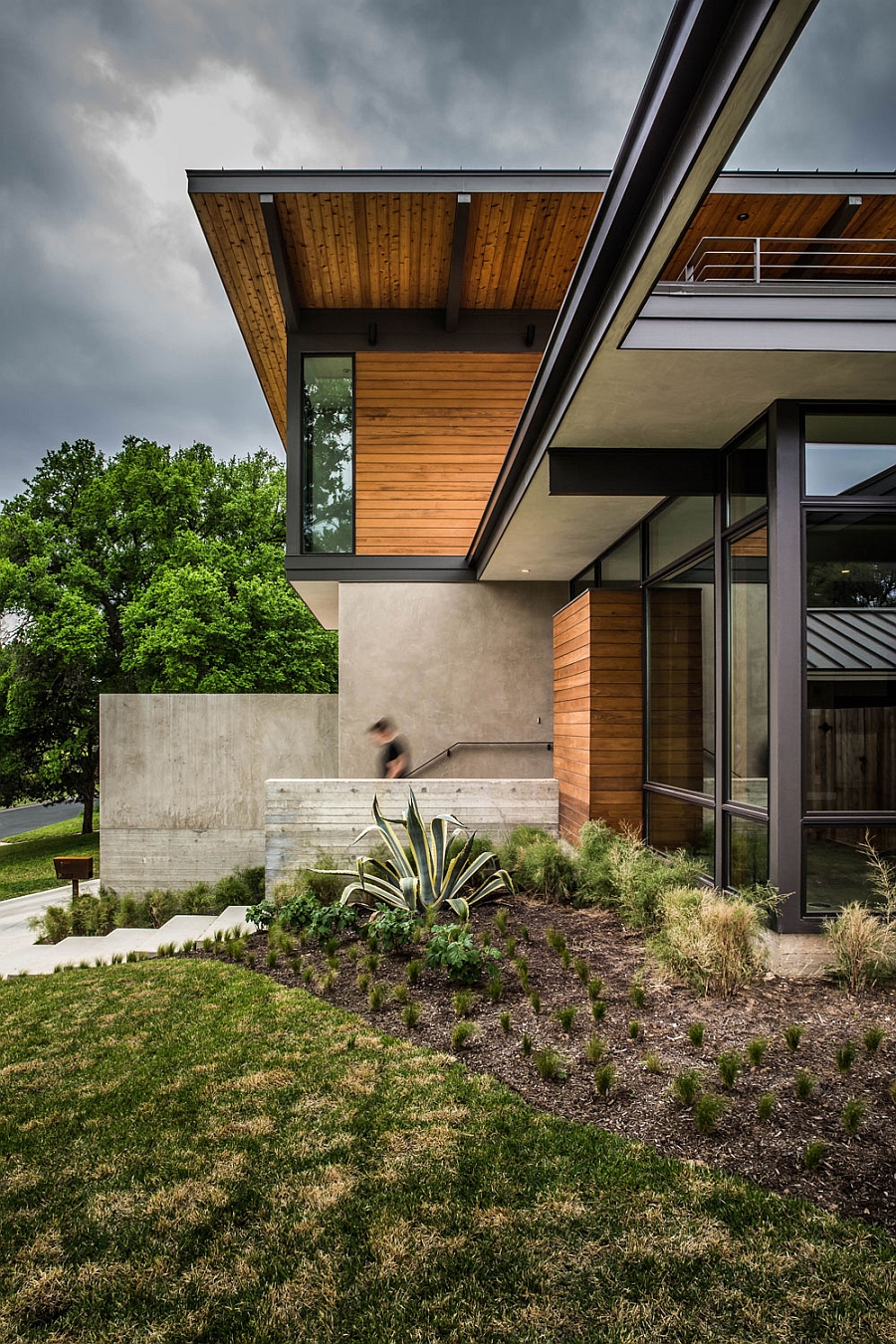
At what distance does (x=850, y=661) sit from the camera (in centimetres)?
499

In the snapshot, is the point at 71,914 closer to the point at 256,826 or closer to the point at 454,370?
the point at 256,826

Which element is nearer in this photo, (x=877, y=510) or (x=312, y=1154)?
(x=312, y=1154)

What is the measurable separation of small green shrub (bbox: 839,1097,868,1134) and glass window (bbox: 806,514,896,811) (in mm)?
2192

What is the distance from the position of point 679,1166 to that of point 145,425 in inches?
2484

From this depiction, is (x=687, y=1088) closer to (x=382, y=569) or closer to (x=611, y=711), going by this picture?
(x=611, y=711)

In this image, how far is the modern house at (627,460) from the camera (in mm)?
4492

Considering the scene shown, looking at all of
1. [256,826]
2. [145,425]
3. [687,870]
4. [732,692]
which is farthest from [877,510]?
[145,425]

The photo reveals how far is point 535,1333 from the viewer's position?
6.91 ft

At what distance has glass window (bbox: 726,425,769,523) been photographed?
17.7ft

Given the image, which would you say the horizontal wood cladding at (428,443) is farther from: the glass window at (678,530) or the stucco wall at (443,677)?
the glass window at (678,530)

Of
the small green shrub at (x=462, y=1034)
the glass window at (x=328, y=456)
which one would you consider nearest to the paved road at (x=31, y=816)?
the glass window at (x=328, y=456)

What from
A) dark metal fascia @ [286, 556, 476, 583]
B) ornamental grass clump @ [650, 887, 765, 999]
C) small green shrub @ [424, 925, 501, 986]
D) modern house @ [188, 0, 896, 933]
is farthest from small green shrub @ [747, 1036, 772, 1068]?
dark metal fascia @ [286, 556, 476, 583]

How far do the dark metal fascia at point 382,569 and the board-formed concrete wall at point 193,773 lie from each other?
1986 millimetres

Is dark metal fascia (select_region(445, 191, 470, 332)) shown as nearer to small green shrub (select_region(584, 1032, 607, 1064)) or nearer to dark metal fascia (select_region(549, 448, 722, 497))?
dark metal fascia (select_region(549, 448, 722, 497))
